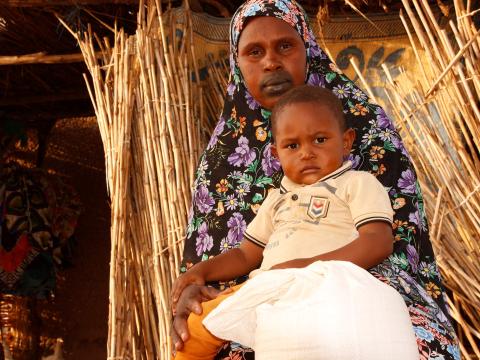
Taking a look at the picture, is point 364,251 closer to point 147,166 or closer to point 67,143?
point 147,166

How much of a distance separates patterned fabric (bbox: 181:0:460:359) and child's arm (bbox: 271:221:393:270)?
18cm

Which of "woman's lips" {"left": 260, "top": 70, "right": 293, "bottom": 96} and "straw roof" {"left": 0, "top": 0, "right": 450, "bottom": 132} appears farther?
"straw roof" {"left": 0, "top": 0, "right": 450, "bottom": 132}

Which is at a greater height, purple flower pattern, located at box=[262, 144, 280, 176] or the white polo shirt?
purple flower pattern, located at box=[262, 144, 280, 176]

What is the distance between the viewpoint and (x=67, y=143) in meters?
5.72

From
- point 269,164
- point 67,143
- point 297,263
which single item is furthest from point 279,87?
point 67,143

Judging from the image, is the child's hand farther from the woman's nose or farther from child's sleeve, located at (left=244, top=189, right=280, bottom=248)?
the woman's nose

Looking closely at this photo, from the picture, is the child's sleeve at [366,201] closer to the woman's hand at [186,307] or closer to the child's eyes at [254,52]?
the woman's hand at [186,307]

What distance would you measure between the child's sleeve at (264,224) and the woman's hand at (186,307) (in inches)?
9.5

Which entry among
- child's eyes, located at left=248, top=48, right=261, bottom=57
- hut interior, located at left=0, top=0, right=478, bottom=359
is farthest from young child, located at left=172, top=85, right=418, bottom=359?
hut interior, located at left=0, top=0, right=478, bottom=359

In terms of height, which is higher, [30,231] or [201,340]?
[30,231]

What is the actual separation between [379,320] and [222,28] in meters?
2.75

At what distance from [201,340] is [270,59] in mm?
994

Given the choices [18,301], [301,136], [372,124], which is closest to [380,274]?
[301,136]

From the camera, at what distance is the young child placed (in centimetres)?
192
